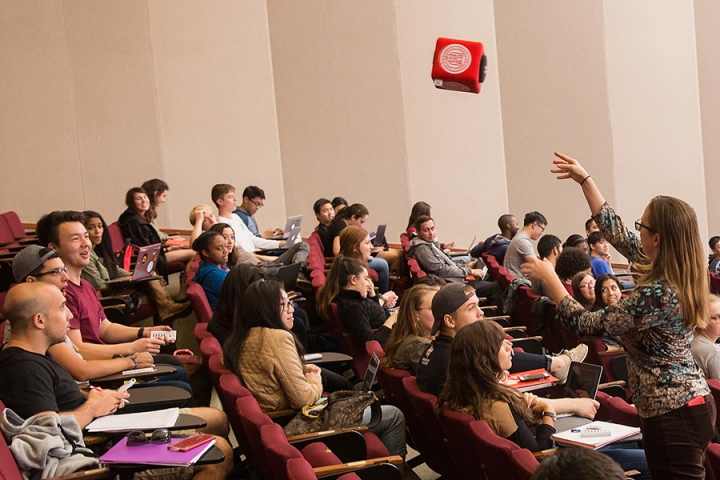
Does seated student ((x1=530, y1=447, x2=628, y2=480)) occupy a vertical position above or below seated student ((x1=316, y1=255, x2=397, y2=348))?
above

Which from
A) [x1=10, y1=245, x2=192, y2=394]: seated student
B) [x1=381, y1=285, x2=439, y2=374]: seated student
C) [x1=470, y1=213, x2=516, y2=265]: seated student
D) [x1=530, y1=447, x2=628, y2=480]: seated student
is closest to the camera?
[x1=530, y1=447, x2=628, y2=480]: seated student

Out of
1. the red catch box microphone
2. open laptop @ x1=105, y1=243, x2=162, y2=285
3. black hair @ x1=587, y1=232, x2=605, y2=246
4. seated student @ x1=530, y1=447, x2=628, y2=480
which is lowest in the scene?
black hair @ x1=587, y1=232, x2=605, y2=246

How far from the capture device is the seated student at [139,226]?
4.98 m

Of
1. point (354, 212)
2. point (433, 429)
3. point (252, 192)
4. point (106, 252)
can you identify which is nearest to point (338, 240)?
point (354, 212)

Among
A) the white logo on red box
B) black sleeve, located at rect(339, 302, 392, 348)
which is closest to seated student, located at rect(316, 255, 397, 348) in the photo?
black sleeve, located at rect(339, 302, 392, 348)

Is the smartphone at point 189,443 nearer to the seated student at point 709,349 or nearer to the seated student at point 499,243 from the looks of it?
the seated student at point 709,349

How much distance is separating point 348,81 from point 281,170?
1200 mm

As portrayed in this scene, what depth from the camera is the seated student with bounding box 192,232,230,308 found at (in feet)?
12.6

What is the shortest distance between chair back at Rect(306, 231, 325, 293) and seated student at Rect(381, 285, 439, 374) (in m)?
1.33

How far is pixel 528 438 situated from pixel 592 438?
17 cm

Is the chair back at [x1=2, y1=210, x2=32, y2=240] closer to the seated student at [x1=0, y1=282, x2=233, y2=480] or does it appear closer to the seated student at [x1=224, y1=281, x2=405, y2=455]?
the seated student at [x1=224, y1=281, x2=405, y2=455]

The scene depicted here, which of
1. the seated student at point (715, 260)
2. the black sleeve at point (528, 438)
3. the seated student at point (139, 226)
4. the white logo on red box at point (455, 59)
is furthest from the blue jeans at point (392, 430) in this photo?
the seated student at point (715, 260)

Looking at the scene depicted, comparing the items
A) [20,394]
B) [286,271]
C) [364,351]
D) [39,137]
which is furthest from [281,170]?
[20,394]

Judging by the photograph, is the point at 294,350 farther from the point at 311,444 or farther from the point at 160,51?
the point at 160,51
